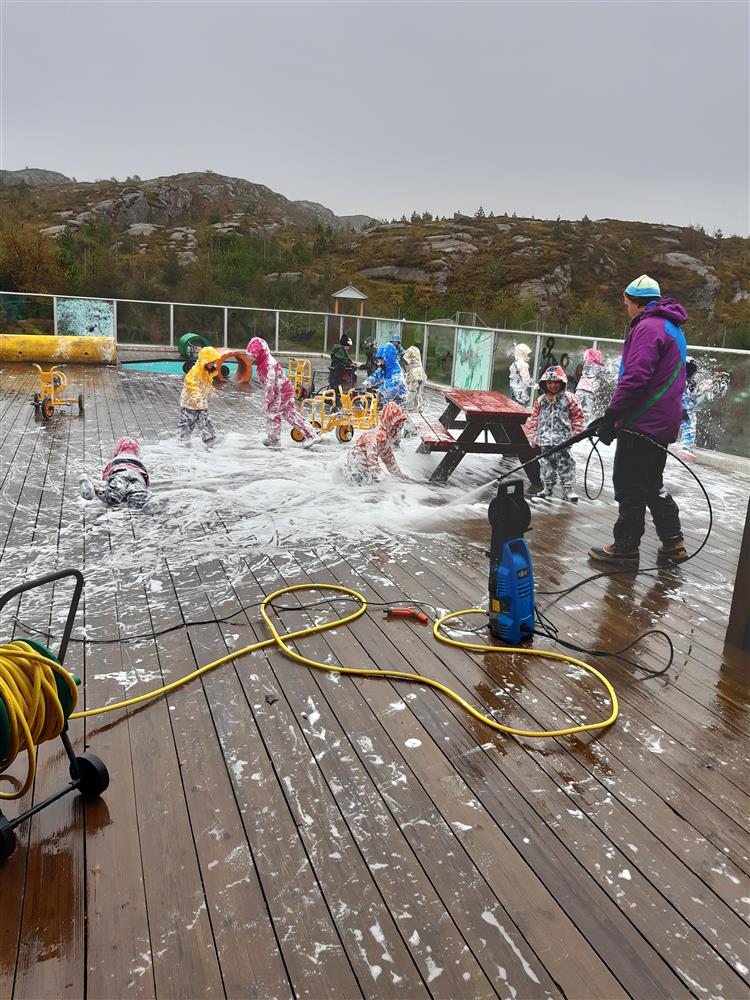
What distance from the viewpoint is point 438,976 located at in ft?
5.43

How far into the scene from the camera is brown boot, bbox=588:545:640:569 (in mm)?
4551

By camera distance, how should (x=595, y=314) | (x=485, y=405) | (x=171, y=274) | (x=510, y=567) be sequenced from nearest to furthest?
(x=510, y=567) → (x=485, y=405) → (x=171, y=274) → (x=595, y=314)

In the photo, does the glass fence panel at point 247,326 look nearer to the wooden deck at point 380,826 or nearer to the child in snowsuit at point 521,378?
the child in snowsuit at point 521,378

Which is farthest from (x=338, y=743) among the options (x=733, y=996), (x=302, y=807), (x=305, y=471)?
(x=305, y=471)

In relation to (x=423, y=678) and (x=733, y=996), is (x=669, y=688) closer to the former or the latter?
Result: (x=423, y=678)

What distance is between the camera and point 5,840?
1927 mm

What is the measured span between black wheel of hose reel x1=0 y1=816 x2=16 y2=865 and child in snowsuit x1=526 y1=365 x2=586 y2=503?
520 centimetres

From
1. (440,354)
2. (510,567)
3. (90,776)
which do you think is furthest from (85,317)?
(90,776)

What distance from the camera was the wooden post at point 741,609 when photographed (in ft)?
10.7

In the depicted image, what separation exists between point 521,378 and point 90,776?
960 centimetres

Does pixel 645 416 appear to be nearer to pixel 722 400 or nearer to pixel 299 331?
pixel 722 400

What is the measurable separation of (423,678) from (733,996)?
1552 mm

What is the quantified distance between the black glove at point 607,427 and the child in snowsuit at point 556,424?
5.76ft

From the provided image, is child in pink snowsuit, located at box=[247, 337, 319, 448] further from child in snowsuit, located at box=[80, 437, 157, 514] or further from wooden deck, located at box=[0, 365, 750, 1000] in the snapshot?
wooden deck, located at box=[0, 365, 750, 1000]
